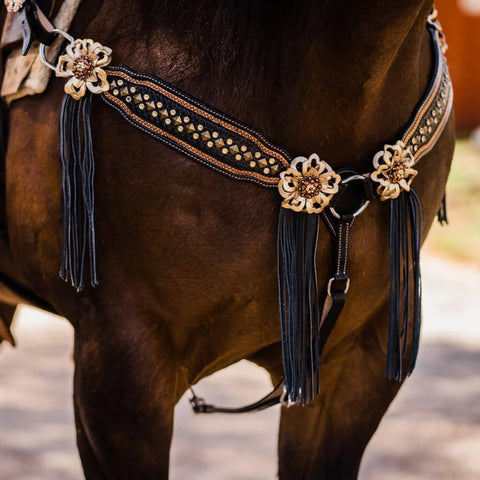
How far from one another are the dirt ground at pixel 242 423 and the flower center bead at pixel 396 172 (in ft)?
5.66

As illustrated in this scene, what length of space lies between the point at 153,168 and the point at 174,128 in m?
0.06

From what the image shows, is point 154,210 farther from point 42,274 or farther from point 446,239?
point 446,239

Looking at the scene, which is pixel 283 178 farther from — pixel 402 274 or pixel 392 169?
pixel 402 274

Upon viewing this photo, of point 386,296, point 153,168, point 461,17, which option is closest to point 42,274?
point 153,168

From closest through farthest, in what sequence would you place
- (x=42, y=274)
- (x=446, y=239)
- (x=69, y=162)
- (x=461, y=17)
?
(x=69, y=162)
(x=42, y=274)
(x=446, y=239)
(x=461, y=17)

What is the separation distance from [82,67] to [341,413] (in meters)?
0.75

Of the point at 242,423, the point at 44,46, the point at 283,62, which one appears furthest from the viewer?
the point at 242,423

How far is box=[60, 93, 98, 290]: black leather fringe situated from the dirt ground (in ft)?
5.60

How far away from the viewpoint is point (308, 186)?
129 centimetres

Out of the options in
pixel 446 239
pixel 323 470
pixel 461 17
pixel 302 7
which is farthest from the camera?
pixel 461 17

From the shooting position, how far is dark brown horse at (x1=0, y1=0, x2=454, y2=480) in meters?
1.26

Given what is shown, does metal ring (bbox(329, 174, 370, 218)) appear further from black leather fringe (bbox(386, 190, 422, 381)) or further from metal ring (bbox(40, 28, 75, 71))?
metal ring (bbox(40, 28, 75, 71))

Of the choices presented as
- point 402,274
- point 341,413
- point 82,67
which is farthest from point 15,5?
point 341,413

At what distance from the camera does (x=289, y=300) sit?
133cm
